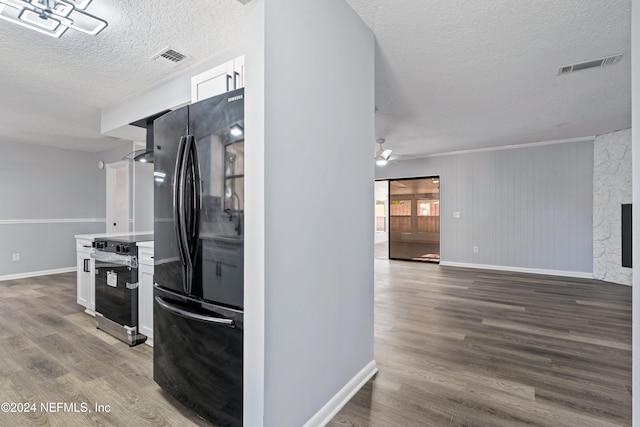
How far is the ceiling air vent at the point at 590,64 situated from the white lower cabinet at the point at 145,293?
408 cm

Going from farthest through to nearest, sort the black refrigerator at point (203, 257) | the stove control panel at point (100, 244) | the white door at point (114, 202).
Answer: the white door at point (114, 202) → the stove control panel at point (100, 244) → the black refrigerator at point (203, 257)

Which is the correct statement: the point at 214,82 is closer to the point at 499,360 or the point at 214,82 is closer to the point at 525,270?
the point at 499,360

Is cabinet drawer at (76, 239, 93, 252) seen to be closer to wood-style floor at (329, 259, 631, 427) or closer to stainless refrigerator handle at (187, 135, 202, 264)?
stainless refrigerator handle at (187, 135, 202, 264)

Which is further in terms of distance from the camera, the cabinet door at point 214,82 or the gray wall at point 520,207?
the gray wall at point 520,207

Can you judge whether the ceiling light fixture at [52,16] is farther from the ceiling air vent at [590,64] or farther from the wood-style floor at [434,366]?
the ceiling air vent at [590,64]

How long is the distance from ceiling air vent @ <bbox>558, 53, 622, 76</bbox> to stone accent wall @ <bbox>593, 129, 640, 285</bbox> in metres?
3.19

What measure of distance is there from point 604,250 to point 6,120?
375 inches

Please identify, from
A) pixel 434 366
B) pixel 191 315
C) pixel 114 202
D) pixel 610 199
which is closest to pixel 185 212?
pixel 191 315

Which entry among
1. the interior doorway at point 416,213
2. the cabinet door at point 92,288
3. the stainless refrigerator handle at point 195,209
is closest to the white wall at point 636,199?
the stainless refrigerator handle at point 195,209

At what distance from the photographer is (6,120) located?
4453 millimetres

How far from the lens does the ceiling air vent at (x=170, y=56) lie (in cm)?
261

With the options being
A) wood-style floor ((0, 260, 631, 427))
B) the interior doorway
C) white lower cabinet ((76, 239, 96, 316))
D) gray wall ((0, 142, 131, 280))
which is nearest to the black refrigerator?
wood-style floor ((0, 260, 631, 427))

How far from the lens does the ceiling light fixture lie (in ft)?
6.28

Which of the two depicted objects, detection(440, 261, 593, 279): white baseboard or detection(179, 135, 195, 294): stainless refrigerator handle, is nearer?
detection(179, 135, 195, 294): stainless refrigerator handle
